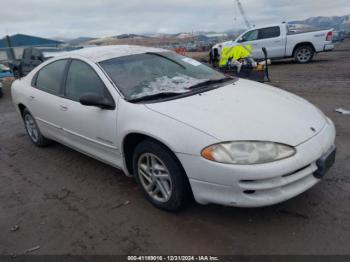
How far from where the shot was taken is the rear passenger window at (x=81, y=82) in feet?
10.6

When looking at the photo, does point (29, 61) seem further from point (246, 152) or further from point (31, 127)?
point (246, 152)

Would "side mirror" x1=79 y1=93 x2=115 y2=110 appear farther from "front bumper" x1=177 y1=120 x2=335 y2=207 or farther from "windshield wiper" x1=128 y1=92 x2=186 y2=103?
"front bumper" x1=177 y1=120 x2=335 y2=207

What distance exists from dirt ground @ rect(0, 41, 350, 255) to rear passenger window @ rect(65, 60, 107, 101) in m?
1.05

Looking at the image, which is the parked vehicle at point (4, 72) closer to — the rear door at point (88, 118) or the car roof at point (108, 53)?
the car roof at point (108, 53)

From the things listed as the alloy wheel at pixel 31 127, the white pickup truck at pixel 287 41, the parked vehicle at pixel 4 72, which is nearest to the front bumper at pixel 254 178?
the alloy wheel at pixel 31 127

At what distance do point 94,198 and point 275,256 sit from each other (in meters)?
1.93

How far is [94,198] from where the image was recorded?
10.5 feet

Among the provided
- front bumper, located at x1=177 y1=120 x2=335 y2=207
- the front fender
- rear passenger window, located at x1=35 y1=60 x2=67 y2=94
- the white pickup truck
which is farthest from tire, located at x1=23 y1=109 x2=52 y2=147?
the white pickup truck

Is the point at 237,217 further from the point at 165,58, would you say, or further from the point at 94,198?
the point at 165,58

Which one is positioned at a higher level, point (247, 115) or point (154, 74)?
point (154, 74)

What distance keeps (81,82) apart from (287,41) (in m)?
11.4

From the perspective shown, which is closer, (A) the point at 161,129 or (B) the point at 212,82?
(A) the point at 161,129

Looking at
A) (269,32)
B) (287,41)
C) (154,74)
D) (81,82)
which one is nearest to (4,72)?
(81,82)

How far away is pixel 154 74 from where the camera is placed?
336 centimetres
